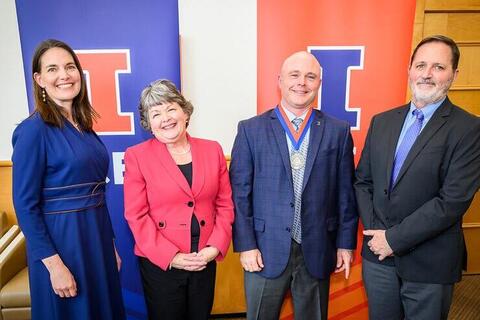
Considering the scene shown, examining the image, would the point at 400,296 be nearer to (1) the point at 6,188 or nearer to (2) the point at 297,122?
(2) the point at 297,122

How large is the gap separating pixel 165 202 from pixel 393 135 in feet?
3.51

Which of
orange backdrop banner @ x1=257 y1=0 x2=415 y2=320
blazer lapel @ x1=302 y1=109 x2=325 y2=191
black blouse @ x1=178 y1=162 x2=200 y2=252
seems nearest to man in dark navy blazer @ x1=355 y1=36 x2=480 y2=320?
blazer lapel @ x1=302 y1=109 x2=325 y2=191

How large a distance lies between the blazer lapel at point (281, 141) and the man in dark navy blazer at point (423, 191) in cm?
40

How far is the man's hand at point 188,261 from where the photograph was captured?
146 centimetres

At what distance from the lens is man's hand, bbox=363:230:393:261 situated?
1.53 metres

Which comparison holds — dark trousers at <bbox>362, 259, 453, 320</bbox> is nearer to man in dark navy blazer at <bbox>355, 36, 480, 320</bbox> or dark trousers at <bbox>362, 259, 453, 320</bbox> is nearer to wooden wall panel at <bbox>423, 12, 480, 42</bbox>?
man in dark navy blazer at <bbox>355, 36, 480, 320</bbox>

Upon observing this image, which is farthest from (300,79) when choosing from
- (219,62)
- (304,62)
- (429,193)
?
(219,62)

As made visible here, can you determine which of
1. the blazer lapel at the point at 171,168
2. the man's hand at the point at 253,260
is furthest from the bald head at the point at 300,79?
the man's hand at the point at 253,260

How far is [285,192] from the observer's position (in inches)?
62.2

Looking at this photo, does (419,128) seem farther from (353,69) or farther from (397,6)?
(397,6)

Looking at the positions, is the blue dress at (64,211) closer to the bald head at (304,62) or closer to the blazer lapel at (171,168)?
the blazer lapel at (171,168)

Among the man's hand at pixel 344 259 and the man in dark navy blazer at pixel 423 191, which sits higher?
the man in dark navy blazer at pixel 423 191

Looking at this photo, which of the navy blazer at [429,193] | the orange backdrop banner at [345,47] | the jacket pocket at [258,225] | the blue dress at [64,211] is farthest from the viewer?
the orange backdrop banner at [345,47]

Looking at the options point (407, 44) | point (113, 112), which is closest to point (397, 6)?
point (407, 44)
